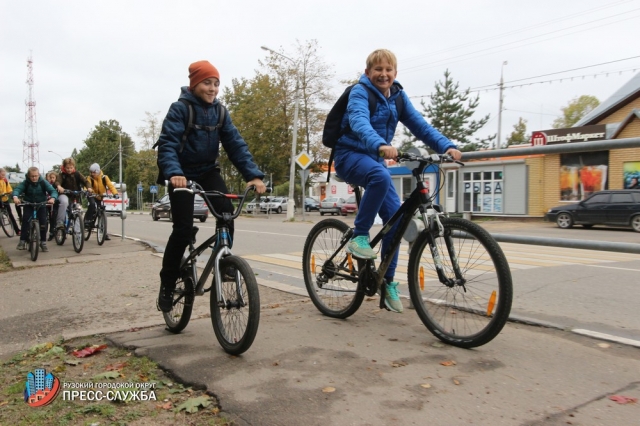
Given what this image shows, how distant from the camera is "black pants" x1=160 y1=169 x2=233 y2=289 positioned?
3.62 m

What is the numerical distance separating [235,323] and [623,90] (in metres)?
30.8

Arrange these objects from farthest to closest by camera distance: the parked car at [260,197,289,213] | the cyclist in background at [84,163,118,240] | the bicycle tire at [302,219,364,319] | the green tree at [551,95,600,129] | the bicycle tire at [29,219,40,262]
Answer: the green tree at [551,95,600,129] < the parked car at [260,197,289,213] < the cyclist in background at [84,163,118,240] < the bicycle tire at [29,219,40,262] < the bicycle tire at [302,219,364,319]

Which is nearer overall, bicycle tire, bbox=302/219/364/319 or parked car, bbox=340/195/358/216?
bicycle tire, bbox=302/219/364/319

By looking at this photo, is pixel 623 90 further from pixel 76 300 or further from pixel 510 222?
pixel 76 300

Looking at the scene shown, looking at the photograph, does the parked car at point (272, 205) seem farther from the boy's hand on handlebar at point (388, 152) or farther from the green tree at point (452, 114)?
the boy's hand on handlebar at point (388, 152)

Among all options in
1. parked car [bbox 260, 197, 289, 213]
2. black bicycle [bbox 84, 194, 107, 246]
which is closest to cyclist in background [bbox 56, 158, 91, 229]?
black bicycle [bbox 84, 194, 107, 246]

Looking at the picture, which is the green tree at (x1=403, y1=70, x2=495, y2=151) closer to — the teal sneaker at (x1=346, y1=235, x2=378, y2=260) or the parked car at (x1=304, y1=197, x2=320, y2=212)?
the parked car at (x1=304, y1=197, x2=320, y2=212)

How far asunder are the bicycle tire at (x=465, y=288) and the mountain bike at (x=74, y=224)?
8387 millimetres

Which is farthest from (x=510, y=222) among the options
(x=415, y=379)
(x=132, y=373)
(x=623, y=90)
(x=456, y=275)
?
(x=623, y=90)

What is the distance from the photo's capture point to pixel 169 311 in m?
3.84

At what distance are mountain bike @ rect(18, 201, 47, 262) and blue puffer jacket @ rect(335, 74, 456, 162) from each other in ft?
23.2

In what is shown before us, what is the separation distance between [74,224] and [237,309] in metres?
8.49

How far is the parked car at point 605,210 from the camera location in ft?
12.2

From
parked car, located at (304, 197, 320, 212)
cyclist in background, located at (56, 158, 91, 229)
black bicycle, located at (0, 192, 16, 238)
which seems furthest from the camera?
parked car, located at (304, 197, 320, 212)
